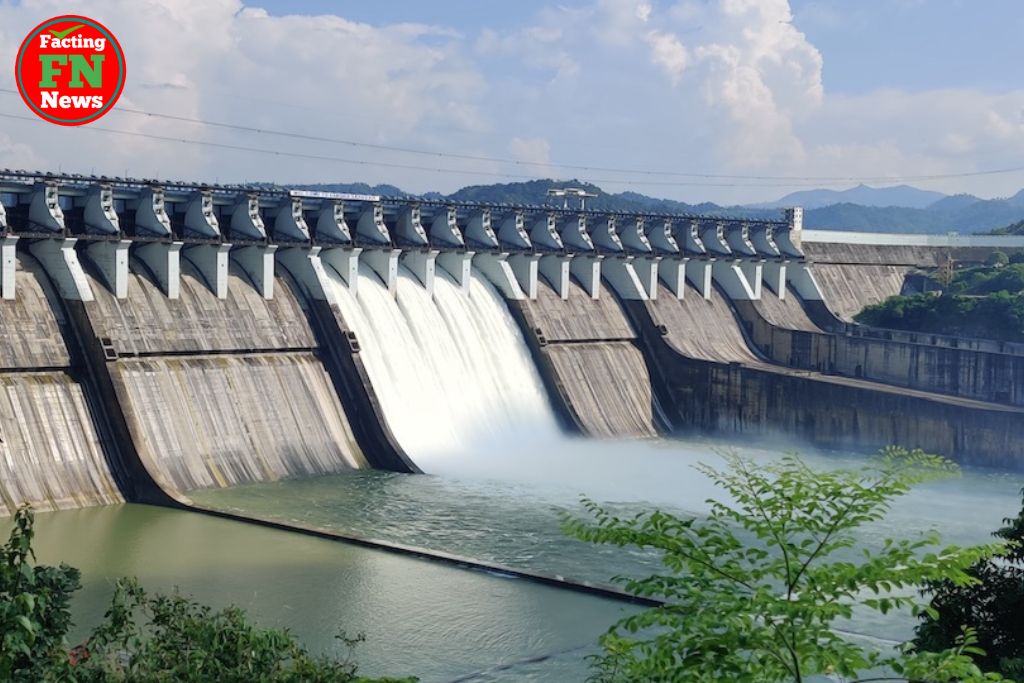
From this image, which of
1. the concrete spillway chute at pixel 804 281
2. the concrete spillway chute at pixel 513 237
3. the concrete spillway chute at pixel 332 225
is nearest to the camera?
the concrete spillway chute at pixel 332 225

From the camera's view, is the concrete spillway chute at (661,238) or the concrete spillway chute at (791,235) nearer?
the concrete spillway chute at (661,238)

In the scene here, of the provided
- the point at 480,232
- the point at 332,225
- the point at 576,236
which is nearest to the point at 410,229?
the point at 332,225

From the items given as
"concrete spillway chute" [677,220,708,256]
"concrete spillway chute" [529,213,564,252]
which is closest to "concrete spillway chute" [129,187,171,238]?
"concrete spillway chute" [529,213,564,252]

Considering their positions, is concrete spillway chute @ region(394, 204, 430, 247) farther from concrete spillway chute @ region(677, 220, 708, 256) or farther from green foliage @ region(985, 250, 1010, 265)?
green foliage @ region(985, 250, 1010, 265)

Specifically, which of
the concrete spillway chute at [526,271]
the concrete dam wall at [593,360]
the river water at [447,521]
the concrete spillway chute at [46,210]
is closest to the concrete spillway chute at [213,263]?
the river water at [447,521]

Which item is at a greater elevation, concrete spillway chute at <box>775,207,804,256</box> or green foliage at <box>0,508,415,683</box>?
concrete spillway chute at <box>775,207,804,256</box>

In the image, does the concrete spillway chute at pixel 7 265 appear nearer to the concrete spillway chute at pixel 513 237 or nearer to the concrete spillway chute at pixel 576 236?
the concrete spillway chute at pixel 513 237

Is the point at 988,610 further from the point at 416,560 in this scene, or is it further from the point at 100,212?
the point at 100,212

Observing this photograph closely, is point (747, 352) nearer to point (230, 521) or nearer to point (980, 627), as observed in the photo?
point (230, 521)
